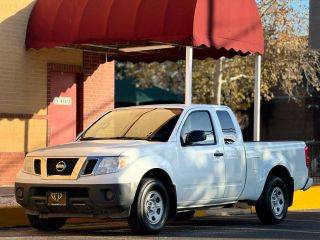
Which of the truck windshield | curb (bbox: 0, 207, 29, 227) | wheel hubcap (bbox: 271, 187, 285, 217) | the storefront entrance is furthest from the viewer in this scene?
the storefront entrance

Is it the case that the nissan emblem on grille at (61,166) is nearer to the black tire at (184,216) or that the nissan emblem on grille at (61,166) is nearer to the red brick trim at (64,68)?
the black tire at (184,216)

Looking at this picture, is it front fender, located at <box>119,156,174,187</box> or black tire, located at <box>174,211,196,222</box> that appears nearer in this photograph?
front fender, located at <box>119,156,174,187</box>

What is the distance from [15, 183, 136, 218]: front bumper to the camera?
9930mm

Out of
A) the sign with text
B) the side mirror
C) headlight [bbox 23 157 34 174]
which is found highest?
the sign with text

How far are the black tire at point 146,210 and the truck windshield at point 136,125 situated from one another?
79cm

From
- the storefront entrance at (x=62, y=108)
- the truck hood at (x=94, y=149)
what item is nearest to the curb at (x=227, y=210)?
the truck hood at (x=94, y=149)

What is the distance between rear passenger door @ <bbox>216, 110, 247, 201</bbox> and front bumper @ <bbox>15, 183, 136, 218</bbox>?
221 centimetres

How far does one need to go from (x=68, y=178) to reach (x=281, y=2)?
18496 mm

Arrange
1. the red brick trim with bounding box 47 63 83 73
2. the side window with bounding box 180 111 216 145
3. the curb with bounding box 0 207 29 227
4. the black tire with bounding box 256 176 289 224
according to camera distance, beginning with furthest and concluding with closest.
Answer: the red brick trim with bounding box 47 63 83 73 < the black tire with bounding box 256 176 289 224 < the curb with bounding box 0 207 29 227 < the side window with bounding box 180 111 216 145

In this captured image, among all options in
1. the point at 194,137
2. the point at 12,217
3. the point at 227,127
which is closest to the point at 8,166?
the point at 12,217

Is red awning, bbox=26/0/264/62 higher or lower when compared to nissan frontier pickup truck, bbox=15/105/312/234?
higher

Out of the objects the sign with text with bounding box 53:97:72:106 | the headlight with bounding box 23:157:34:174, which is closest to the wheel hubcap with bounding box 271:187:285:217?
the headlight with bounding box 23:157:34:174

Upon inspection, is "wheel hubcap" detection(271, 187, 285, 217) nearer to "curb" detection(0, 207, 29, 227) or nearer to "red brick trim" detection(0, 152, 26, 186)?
"curb" detection(0, 207, 29, 227)

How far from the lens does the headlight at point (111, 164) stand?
1003 cm
